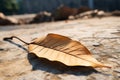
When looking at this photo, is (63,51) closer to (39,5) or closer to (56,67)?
(56,67)

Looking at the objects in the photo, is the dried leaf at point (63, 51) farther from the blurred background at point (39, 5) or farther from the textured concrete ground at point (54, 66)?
the blurred background at point (39, 5)

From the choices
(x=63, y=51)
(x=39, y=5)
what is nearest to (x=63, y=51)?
(x=63, y=51)

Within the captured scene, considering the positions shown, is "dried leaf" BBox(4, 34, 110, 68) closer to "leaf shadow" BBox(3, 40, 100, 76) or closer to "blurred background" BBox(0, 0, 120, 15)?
"leaf shadow" BBox(3, 40, 100, 76)

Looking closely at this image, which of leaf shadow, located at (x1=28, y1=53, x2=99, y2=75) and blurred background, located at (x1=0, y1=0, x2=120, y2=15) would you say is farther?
blurred background, located at (x1=0, y1=0, x2=120, y2=15)

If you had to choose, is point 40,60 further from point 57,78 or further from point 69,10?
point 69,10

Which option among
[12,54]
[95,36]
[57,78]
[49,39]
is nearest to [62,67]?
[57,78]

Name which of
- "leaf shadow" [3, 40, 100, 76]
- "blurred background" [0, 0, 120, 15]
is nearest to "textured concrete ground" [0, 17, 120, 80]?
"leaf shadow" [3, 40, 100, 76]

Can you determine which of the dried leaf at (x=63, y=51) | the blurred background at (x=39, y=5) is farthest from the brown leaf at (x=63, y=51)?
the blurred background at (x=39, y=5)

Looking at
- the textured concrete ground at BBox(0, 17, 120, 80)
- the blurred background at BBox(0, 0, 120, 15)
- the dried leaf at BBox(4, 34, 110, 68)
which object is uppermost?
the dried leaf at BBox(4, 34, 110, 68)
